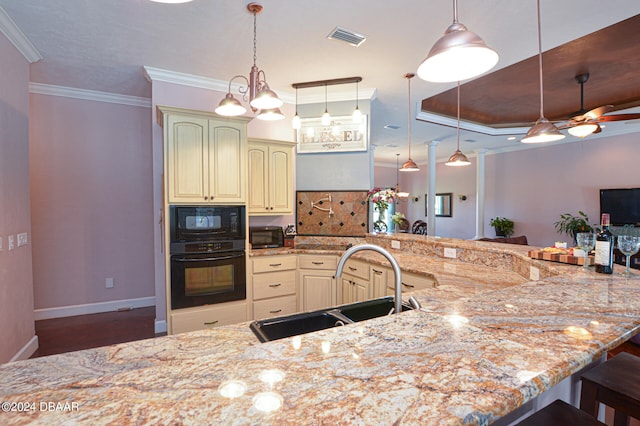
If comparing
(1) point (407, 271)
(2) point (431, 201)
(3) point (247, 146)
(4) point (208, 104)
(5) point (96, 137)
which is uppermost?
(4) point (208, 104)

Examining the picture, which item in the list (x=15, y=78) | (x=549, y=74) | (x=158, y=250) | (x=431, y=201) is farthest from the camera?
(x=431, y=201)

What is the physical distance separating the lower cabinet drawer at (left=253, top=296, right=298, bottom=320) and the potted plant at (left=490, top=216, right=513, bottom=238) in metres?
6.41

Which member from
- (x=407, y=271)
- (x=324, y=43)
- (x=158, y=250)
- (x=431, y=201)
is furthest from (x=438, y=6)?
(x=431, y=201)

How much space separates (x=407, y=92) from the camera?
4133 mm

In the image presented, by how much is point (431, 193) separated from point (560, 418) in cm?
618

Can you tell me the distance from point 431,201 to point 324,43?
16.1 feet

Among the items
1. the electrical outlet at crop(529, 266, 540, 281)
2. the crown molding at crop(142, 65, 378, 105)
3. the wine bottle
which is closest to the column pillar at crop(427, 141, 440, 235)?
the crown molding at crop(142, 65, 378, 105)

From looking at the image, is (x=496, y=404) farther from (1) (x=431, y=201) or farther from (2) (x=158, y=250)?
(1) (x=431, y=201)

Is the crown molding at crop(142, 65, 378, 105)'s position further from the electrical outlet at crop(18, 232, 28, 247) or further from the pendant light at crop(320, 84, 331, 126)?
the electrical outlet at crop(18, 232, 28, 247)

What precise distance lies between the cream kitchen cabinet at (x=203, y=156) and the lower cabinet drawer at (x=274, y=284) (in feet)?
2.89

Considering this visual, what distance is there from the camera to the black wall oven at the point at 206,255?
2.99 m

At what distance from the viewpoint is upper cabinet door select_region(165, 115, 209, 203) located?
118 inches

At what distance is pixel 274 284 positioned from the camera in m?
3.50

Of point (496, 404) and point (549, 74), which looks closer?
point (496, 404)
